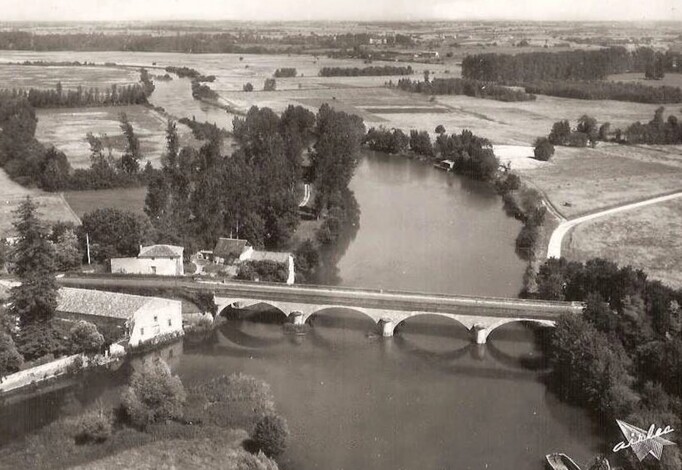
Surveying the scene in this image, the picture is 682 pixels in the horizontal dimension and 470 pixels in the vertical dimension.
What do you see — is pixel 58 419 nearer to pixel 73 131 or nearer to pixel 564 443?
pixel 564 443

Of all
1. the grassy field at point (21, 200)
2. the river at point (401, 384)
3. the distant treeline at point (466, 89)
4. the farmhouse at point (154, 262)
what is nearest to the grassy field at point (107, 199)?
the grassy field at point (21, 200)

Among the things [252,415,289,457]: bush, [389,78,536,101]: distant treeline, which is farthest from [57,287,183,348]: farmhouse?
[389,78,536,101]: distant treeline

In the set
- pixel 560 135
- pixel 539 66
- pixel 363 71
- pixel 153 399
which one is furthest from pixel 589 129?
pixel 153 399

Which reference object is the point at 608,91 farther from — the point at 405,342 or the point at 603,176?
the point at 405,342

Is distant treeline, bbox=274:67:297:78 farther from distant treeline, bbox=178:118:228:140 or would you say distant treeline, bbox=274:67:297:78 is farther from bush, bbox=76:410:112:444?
bush, bbox=76:410:112:444

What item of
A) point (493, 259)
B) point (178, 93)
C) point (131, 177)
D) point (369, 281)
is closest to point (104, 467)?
point (369, 281)

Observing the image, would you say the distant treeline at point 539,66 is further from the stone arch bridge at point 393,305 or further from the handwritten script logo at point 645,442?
the handwritten script logo at point 645,442
